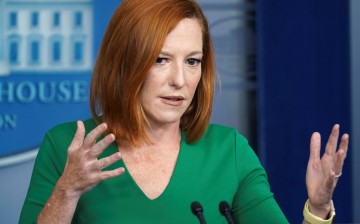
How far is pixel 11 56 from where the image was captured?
384 centimetres

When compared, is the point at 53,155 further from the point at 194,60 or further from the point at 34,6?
the point at 34,6

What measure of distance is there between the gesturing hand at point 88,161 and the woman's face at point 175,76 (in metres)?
0.33

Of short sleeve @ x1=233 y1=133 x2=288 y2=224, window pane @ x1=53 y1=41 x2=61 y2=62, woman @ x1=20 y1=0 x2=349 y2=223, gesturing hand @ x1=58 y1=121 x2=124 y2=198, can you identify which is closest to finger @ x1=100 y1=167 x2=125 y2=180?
gesturing hand @ x1=58 y1=121 x2=124 y2=198

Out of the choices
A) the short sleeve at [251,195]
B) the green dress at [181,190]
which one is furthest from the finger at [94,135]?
the short sleeve at [251,195]

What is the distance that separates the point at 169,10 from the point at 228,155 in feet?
1.54

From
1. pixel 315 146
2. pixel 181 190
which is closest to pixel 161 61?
pixel 181 190

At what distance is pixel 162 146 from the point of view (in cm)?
235

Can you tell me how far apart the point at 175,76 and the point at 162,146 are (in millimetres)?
279

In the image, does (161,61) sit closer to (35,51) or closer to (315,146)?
(315,146)

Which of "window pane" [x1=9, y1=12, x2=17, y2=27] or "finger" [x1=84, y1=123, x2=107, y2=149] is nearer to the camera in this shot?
"finger" [x1=84, y1=123, x2=107, y2=149]

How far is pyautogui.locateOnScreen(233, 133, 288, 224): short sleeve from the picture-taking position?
221cm

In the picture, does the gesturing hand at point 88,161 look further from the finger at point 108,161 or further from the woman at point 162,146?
the woman at point 162,146

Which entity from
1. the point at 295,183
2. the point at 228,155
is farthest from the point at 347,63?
the point at 228,155

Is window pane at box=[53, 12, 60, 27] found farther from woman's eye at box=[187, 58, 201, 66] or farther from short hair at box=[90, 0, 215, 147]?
woman's eye at box=[187, 58, 201, 66]
